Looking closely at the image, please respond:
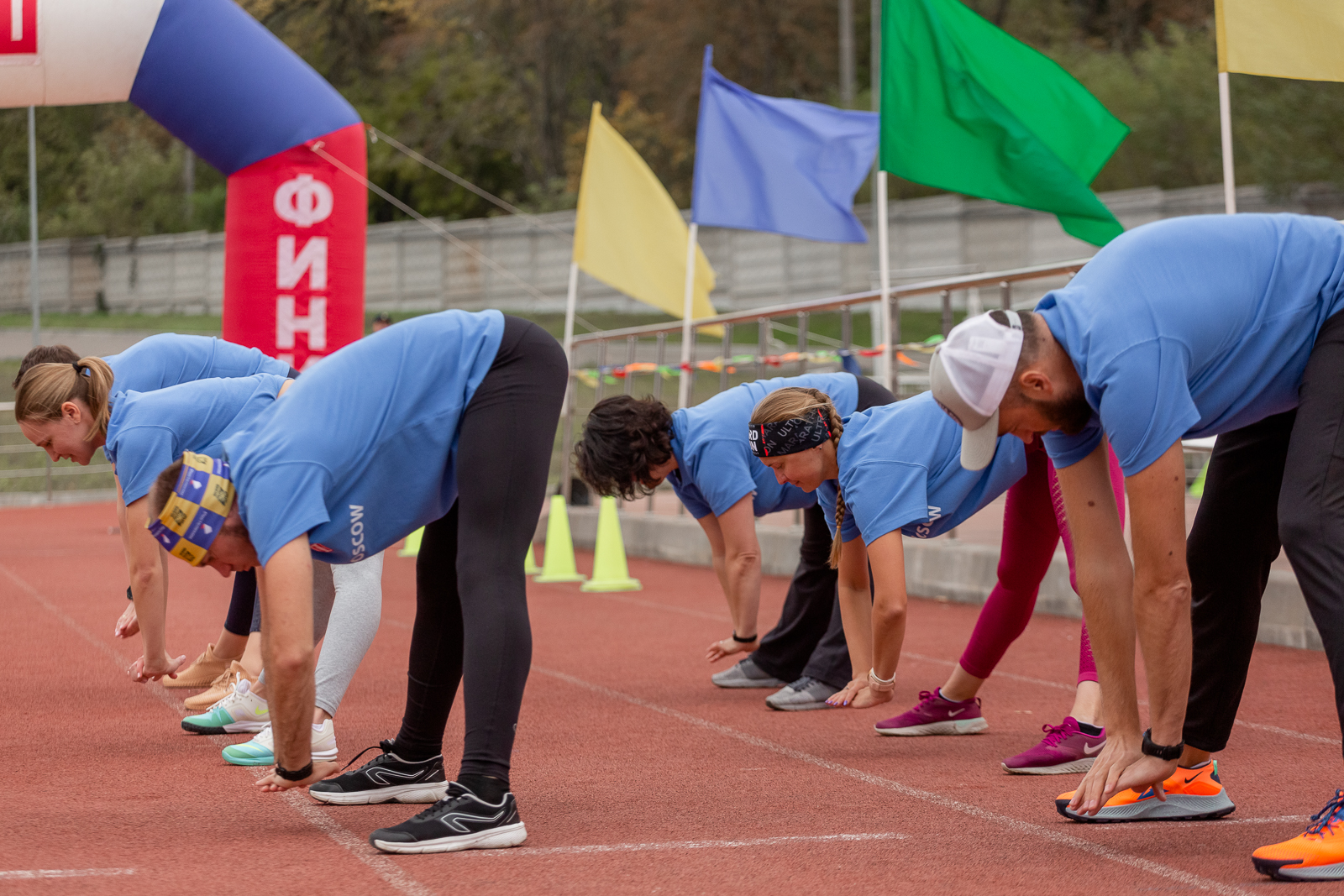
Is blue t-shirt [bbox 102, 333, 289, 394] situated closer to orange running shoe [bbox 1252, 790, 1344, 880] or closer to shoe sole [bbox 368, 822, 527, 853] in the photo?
shoe sole [bbox 368, 822, 527, 853]

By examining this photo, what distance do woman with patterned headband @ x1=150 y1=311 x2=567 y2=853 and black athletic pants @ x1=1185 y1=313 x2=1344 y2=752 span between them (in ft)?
5.80

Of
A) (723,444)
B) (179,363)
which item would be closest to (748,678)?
(723,444)

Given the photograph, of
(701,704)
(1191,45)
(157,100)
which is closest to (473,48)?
(1191,45)

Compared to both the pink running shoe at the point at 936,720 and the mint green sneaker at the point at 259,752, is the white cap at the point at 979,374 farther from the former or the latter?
the mint green sneaker at the point at 259,752

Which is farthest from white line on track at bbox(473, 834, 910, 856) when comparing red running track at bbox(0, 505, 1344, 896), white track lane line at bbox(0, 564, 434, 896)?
white track lane line at bbox(0, 564, 434, 896)

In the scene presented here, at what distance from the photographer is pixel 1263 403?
343 cm

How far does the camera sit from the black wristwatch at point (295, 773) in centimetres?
341

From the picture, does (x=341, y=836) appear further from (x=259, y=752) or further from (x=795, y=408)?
(x=795, y=408)

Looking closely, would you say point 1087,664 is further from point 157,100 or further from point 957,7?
point 157,100

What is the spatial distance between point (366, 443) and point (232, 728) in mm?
2391

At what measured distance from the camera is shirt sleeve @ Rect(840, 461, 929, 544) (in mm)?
4746

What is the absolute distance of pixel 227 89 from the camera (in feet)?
32.8

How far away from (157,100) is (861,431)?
6.93m

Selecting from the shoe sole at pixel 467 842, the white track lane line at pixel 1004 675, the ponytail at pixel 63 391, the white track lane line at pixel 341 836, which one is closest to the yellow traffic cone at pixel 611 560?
the white track lane line at pixel 1004 675
